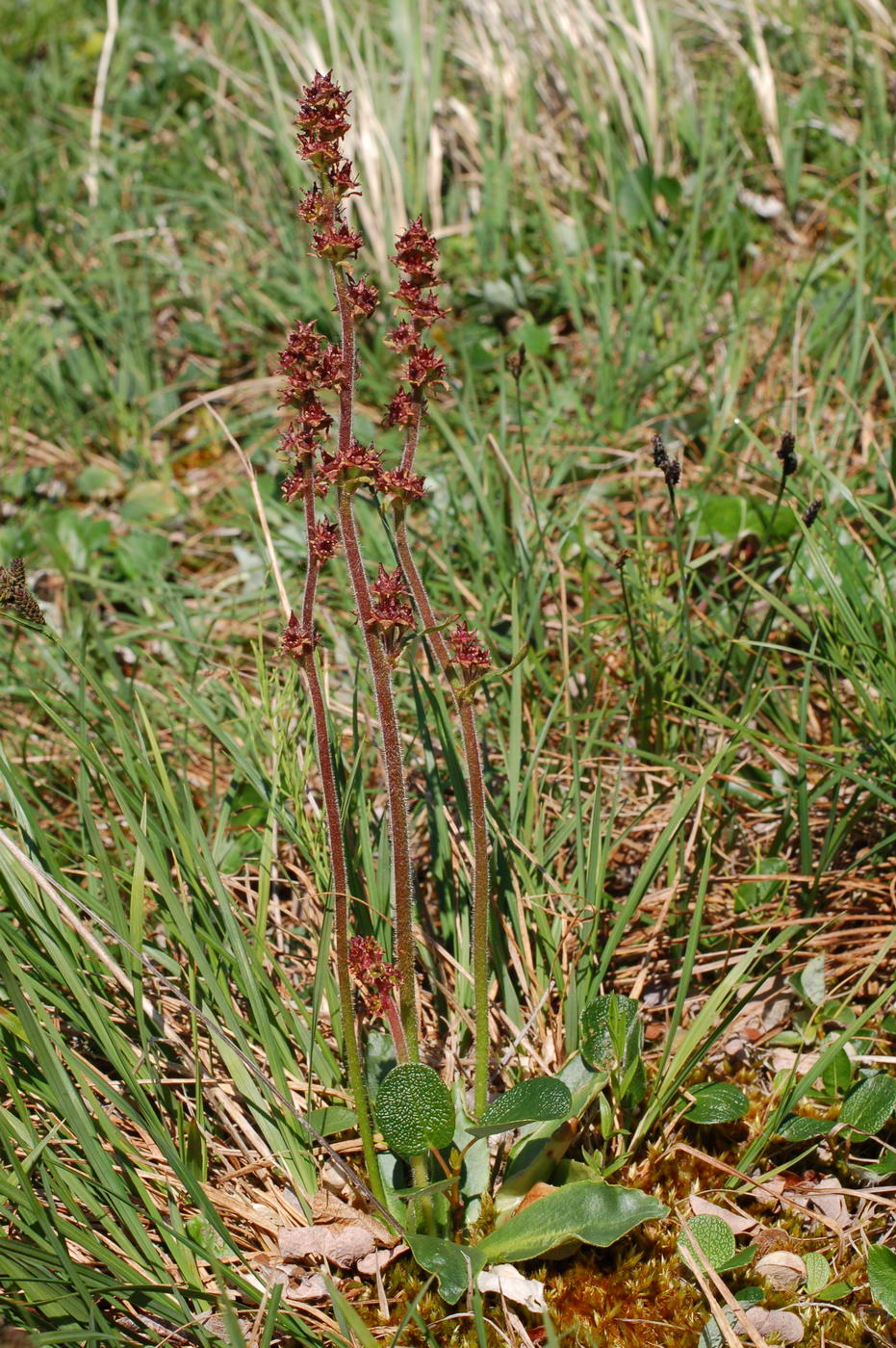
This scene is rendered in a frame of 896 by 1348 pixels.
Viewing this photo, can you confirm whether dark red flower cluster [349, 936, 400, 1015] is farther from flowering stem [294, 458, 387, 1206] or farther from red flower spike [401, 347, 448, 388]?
red flower spike [401, 347, 448, 388]

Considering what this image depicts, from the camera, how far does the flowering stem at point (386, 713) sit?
58.3 inches

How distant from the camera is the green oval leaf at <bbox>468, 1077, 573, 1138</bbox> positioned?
64.2 inches

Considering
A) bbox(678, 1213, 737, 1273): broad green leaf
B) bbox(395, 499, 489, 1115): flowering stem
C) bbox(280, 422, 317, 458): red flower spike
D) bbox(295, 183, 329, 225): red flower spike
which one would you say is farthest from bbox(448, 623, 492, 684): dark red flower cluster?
bbox(678, 1213, 737, 1273): broad green leaf

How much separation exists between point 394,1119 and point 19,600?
1005 millimetres

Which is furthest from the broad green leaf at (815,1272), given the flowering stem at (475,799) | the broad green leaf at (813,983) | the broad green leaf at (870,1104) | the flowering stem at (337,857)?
the flowering stem at (337,857)

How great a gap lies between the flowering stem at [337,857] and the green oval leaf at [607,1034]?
1.29 ft

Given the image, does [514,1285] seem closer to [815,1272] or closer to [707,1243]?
[707,1243]

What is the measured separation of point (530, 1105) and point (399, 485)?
968 millimetres

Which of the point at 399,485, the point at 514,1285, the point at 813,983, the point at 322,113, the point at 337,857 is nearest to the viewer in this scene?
the point at 322,113

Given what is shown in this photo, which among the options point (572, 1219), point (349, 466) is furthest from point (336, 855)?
point (572, 1219)

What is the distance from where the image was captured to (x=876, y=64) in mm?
Answer: 4723

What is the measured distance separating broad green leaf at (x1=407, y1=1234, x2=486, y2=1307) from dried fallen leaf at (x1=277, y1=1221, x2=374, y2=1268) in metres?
0.13

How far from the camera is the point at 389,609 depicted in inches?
59.7

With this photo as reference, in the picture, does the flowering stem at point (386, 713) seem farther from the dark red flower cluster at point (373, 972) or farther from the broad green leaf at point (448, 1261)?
the broad green leaf at point (448, 1261)
